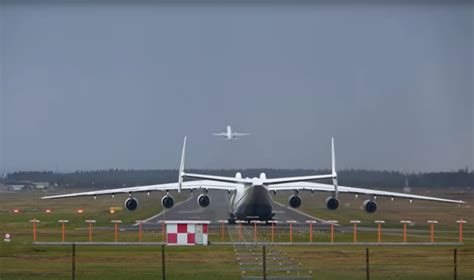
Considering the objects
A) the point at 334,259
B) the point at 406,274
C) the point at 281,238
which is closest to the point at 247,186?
the point at 281,238

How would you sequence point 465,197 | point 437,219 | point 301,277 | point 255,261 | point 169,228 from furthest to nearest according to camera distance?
point 465,197 → point 437,219 → point 169,228 → point 255,261 → point 301,277

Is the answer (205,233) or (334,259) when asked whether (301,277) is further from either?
(205,233)

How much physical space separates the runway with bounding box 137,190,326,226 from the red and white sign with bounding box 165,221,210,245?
13346 mm

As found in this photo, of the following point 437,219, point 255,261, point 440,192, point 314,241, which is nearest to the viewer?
point 255,261

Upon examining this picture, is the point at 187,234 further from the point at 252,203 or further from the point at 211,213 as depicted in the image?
the point at 211,213

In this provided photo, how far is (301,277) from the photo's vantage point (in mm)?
23375

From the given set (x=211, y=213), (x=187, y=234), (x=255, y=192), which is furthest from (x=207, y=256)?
(x=211, y=213)

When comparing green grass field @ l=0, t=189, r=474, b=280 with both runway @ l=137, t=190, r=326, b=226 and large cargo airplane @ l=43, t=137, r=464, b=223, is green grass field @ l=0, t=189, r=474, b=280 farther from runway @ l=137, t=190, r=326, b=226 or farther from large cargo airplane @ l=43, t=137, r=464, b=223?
runway @ l=137, t=190, r=326, b=226

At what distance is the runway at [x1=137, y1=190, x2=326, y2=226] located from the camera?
52303 mm

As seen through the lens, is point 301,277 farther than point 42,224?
No

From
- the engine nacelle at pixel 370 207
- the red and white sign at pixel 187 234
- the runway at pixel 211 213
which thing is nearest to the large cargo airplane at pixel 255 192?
the engine nacelle at pixel 370 207

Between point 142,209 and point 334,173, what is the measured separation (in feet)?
67.9

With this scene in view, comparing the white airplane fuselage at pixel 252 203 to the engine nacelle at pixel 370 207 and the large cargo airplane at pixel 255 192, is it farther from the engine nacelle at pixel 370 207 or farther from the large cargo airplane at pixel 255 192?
the engine nacelle at pixel 370 207

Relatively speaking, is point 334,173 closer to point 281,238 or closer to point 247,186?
point 247,186
